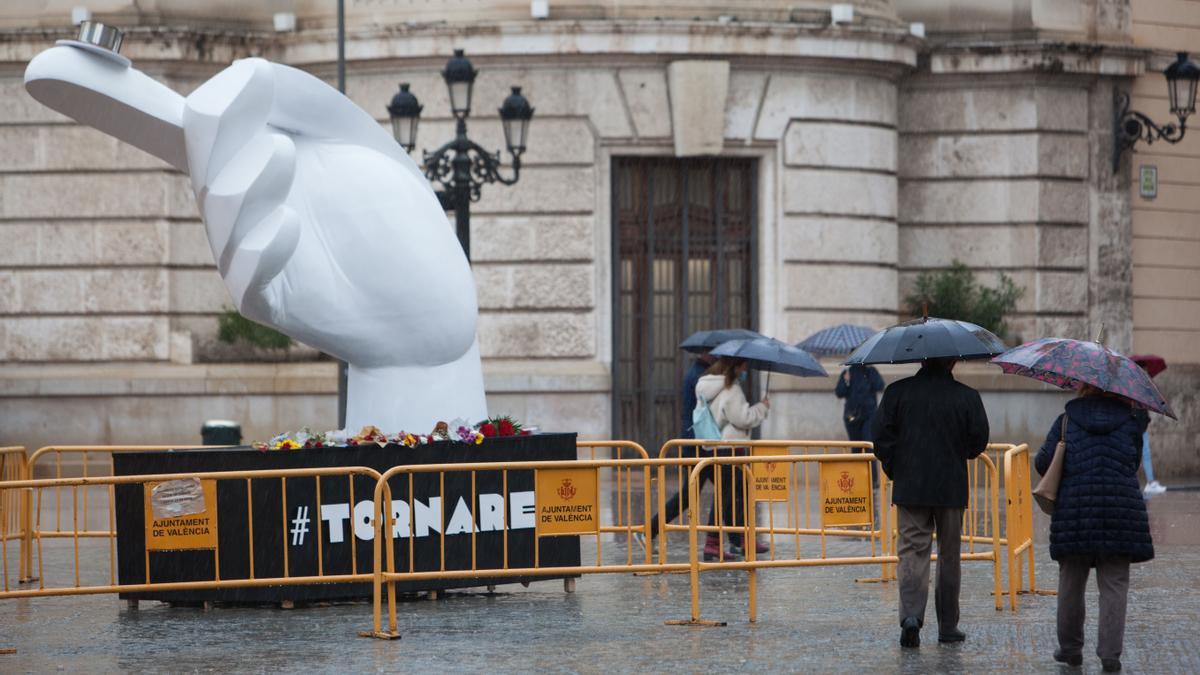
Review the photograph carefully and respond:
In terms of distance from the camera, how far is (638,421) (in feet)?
79.8

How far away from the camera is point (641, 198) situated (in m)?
24.2

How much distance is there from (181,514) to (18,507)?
13.2 feet

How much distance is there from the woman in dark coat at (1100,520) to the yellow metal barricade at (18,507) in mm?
6872

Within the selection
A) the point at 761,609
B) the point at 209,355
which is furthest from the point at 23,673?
the point at 209,355

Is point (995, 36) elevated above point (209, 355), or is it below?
above

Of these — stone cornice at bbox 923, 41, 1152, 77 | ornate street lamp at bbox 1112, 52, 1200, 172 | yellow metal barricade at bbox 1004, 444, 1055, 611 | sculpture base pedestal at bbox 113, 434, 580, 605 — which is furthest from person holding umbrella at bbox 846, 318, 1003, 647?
ornate street lamp at bbox 1112, 52, 1200, 172

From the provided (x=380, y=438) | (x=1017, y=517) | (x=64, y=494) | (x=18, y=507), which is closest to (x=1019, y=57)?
(x=64, y=494)

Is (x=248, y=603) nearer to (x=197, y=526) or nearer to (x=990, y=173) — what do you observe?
(x=197, y=526)

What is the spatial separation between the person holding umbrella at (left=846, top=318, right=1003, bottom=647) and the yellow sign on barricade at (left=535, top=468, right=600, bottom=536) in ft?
6.08

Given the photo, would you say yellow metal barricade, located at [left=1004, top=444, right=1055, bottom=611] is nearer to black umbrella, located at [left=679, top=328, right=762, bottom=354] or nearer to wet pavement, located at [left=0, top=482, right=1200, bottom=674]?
wet pavement, located at [left=0, top=482, right=1200, bottom=674]

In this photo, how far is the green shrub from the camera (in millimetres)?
24266

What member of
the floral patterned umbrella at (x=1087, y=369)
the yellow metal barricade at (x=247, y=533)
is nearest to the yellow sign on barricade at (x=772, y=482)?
the yellow metal barricade at (x=247, y=533)

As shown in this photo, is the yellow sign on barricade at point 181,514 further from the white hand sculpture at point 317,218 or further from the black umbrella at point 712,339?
the black umbrella at point 712,339

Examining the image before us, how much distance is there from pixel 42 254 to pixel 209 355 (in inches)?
89.8
